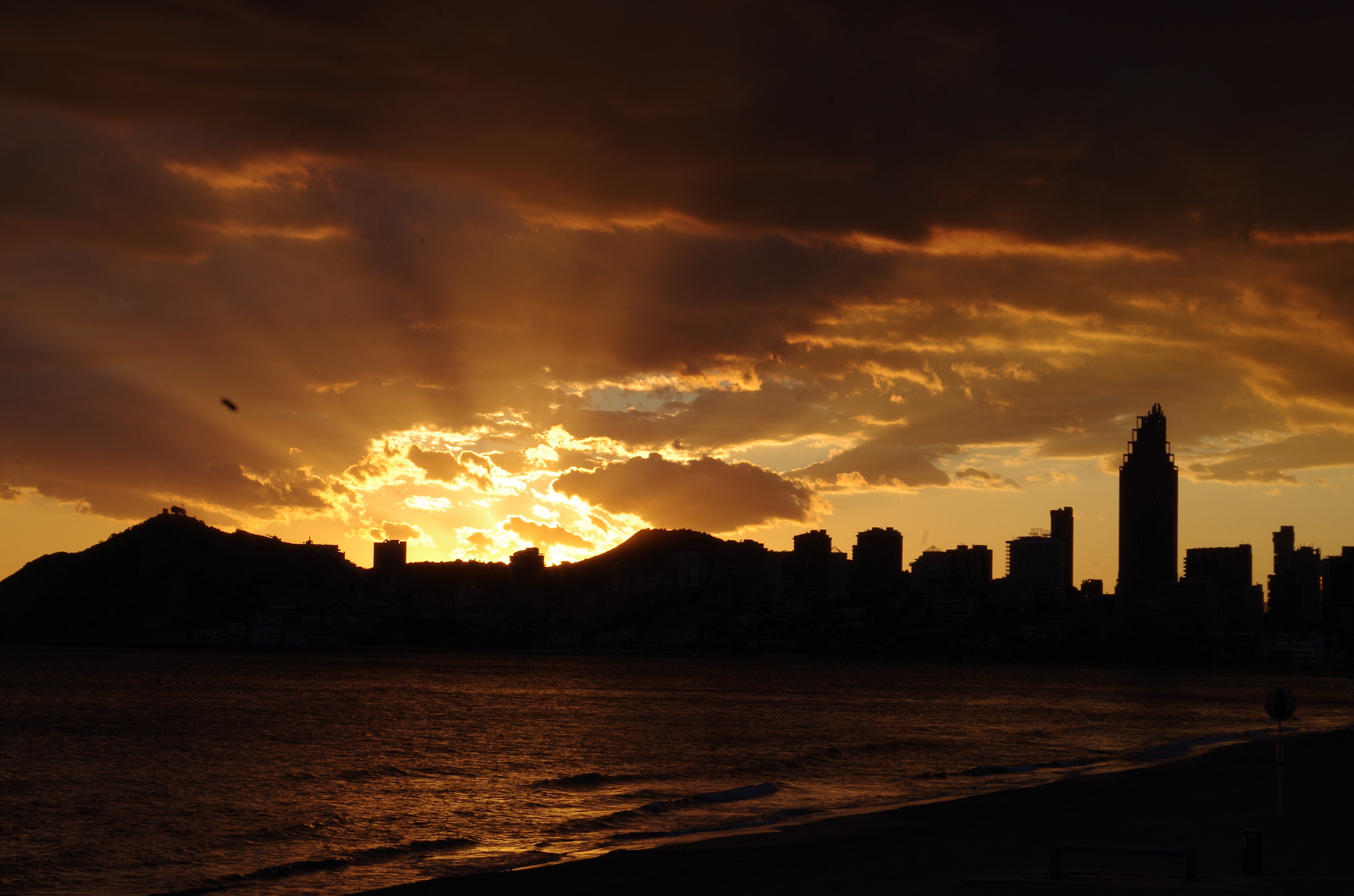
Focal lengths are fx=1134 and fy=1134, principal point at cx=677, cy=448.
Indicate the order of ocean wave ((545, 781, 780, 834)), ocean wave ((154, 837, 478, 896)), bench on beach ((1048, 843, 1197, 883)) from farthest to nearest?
ocean wave ((545, 781, 780, 834)) < ocean wave ((154, 837, 478, 896)) < bench on beach ((1048, 843, 1197, 883))

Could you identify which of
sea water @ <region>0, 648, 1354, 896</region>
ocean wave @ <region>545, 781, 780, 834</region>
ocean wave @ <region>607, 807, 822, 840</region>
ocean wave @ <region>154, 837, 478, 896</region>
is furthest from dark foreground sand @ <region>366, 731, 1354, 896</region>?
ocean wave @ <region>545, 781, 780, 834</region>

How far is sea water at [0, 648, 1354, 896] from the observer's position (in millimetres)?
29078

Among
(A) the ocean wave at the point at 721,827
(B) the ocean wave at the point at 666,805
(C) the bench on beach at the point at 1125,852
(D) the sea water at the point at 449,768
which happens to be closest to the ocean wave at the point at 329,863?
(D) the sea water at the point at 449,768

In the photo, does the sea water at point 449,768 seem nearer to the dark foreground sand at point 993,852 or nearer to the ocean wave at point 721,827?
the ocean wave at point 721,827

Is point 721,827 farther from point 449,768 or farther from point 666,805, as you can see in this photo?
point 449,768

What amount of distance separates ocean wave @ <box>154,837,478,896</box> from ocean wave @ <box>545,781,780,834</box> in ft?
11.8

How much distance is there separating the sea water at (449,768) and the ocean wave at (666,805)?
142 millimetres

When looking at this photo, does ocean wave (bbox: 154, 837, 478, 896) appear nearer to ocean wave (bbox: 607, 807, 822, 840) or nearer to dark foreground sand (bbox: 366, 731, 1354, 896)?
dark foreground sand (bbox: 366, 731, 1354, 896)

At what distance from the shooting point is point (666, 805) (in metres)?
37.6

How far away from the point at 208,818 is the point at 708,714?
59110 millimetres

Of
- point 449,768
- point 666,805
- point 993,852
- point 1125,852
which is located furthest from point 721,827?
point 449,768

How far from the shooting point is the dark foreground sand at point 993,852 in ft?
65.5

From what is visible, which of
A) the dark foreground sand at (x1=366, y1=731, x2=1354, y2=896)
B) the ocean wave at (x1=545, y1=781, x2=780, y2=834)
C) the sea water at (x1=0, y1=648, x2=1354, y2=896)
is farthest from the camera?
the ocean wave at (x1=545, y1=781, x2=780, y2=834)

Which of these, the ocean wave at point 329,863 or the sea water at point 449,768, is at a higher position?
the ocean wave at point 329,863
